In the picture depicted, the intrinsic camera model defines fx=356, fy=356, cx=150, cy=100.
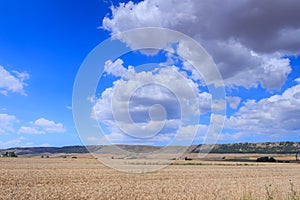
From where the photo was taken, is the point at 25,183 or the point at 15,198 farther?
the point at 25,183

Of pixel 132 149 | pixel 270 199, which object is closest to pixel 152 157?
pixel 132 149

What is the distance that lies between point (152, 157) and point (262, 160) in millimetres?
42216

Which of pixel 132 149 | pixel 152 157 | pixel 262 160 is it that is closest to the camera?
pixel 132 149

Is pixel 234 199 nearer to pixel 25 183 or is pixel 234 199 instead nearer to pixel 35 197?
pixel 35 197

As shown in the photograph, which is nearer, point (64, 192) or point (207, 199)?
point (207, 199)

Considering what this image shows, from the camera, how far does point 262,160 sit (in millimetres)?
Answer: 120812

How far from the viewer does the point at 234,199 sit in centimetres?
1797

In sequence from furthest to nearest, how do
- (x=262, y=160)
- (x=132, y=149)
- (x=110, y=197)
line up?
(x=262, y=160) < (x=132, y=149) < (x=110, y=197)

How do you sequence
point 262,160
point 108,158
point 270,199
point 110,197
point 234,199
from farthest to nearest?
point 262,160
point 108,158
point 110,197
point 234,199
point 270,199

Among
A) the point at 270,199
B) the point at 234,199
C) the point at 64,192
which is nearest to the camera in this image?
the point at 270,199

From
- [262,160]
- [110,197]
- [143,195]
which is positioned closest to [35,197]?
[110,197]

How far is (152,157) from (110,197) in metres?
83.0

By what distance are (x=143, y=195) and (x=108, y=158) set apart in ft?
238

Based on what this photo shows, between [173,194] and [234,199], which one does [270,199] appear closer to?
[234,199]
